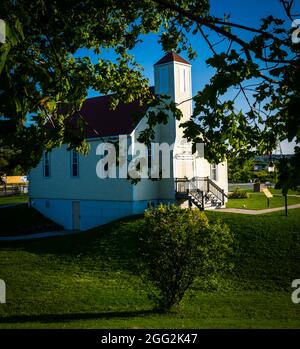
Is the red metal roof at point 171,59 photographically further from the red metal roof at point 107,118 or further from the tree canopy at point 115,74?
the tree canopy at point 115,74

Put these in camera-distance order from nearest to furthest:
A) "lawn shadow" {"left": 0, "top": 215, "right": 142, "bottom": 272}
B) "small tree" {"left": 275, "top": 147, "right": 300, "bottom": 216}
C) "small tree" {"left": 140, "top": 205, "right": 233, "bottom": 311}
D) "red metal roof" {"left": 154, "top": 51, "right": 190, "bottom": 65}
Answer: "small tree" {"left": 275, "top": 147, "right": 300, "bottom": 216} → "small tree" {"left": 140, "top": 205, "right": 233, "bottom": 311} → "lawn shadow" {"left": 0, "top": 215, "right": 142, "bottom": 272} → "red metal roof" {"left": 154, "top": 51, "right": 190, "bottom": 65}

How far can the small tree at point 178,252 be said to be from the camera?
12.2 meters

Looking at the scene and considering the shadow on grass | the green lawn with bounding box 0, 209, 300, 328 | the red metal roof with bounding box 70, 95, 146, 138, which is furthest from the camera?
the red metal roof with bounding box 70, 95, 146, 138

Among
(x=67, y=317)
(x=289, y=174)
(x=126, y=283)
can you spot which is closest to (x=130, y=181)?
(x=126, y=283)

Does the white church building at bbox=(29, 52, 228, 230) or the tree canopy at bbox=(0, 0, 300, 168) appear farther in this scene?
the white church building at bbox=(29, 52, 228, 230)

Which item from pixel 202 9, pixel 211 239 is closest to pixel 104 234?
pixel 211 239

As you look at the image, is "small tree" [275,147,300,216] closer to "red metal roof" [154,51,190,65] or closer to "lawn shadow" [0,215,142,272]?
"lawn shadow" [0,215,142,272]

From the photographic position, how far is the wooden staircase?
26.2m

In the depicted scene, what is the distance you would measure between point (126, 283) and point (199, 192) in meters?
11.7

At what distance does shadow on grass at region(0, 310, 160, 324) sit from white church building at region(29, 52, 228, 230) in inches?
503

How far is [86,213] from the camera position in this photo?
2875 cm

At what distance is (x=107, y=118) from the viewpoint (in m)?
28.7

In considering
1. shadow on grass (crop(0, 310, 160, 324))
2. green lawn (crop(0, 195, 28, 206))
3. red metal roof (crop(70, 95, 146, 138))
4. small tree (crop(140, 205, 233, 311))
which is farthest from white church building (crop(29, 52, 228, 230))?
green lawn (crop(0, 195, 28, 206))

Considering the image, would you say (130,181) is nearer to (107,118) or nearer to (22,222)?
(107,118)
